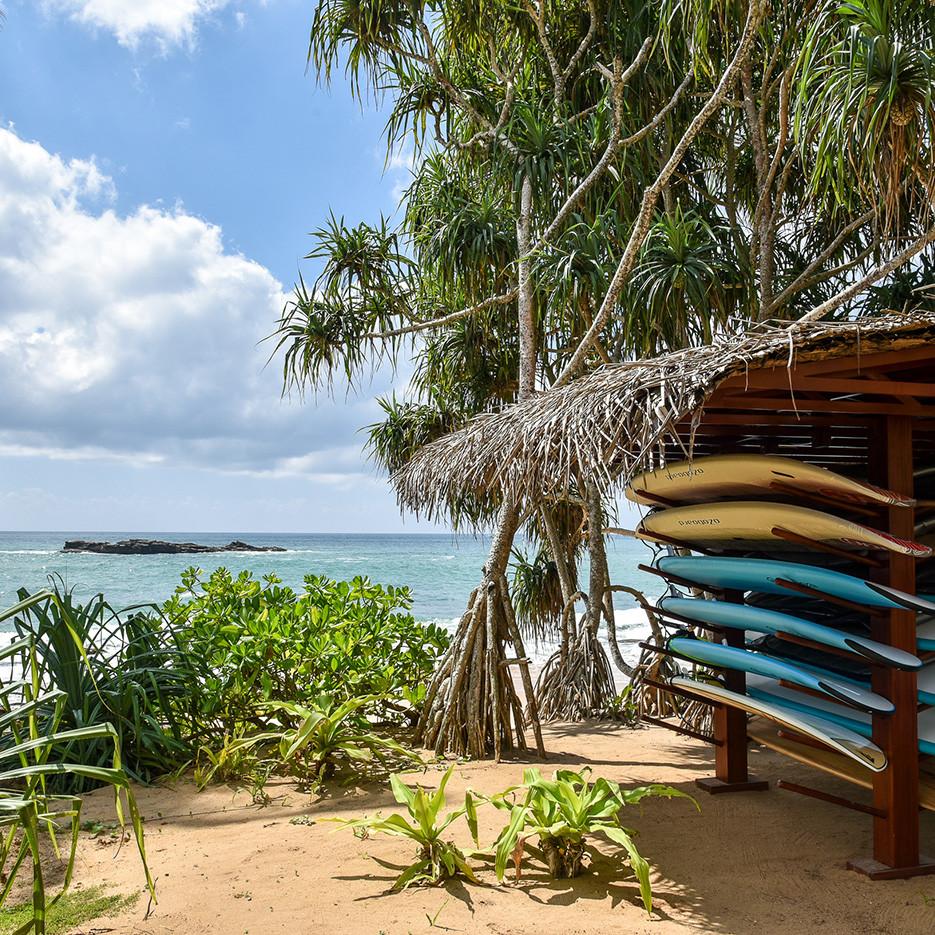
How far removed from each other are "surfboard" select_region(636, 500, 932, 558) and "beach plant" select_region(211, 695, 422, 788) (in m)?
1.80

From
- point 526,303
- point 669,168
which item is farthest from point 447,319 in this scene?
point 669,168

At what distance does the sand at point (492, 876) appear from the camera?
2.85m

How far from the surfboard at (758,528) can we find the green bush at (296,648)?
186 centimetres

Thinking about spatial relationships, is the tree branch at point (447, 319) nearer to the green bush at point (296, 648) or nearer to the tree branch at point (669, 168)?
the tree branch at point (669, 168)

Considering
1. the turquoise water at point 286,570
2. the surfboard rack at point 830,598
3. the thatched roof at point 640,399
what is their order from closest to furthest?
the thatched roof at point 640,399 < the surfboard rack at point 830,598 < the turquoise water at point 286,570

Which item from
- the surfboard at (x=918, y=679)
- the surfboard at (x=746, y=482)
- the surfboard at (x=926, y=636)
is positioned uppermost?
the surfboard at (x=746, y=482)

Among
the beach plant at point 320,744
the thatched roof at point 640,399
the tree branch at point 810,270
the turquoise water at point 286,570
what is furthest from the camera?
the turquoise water at point 286,570

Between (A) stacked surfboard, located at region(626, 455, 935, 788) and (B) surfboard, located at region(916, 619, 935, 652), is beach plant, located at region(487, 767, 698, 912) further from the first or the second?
(B) surfboard, located at region(916, 619, 935, 652)

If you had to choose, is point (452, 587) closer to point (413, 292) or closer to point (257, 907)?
point (413, 292)

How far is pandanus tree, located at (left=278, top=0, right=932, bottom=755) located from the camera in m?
4.97

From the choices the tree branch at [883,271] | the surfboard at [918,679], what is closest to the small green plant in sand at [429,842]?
the surfboard at [918,679]

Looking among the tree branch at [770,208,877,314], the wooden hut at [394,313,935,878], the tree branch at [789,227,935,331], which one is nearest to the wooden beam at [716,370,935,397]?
the wooden hut at [394,313,935,878]

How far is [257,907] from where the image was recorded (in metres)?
2.99

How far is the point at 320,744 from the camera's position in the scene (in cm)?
452
